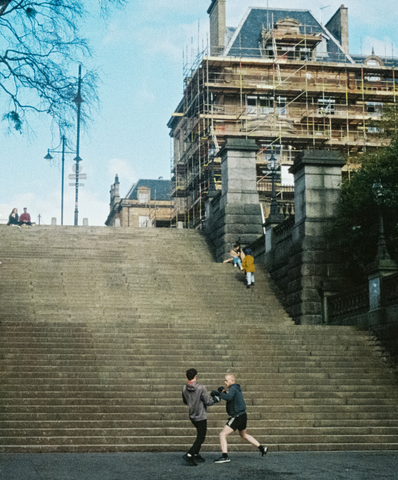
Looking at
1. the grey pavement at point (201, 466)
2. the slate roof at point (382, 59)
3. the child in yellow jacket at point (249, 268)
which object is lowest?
the grey pavement at point (201, 466)

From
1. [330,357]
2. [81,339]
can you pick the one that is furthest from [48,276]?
[330,357]

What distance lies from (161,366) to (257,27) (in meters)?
49.6

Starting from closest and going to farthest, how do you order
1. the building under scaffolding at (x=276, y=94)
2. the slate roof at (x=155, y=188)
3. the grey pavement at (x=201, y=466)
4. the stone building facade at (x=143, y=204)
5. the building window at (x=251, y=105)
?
the grey pavement at (x=201, y=466) → the building under scaffolding at (x=276, y=94) → the building window at (x=251, y=105) → the stone building facade at (x=143, y=204) → the slate roof at (x=155, y=188)

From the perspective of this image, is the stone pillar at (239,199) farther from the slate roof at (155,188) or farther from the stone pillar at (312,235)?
the slate roof at (155,188)

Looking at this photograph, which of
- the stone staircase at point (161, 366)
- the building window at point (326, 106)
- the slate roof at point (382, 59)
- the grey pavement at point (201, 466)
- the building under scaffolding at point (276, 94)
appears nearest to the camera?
the grey pavement at point (201, 466)

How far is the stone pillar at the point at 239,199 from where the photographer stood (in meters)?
29.5

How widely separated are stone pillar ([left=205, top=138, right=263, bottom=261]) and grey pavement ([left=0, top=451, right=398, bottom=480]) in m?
17.2

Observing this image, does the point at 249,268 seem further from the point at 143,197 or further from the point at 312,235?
the point at 143,197

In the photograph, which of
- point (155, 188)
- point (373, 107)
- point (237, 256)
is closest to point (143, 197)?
point (155, 188)

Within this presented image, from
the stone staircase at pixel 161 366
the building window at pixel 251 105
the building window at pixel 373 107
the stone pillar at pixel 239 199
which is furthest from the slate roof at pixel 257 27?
the stone staircase at pixel 161 366

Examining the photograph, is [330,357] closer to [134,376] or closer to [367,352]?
[367,352]

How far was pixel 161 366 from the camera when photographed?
16.0 m

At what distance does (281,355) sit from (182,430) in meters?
3.97

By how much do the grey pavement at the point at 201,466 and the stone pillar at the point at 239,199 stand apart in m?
17.2
